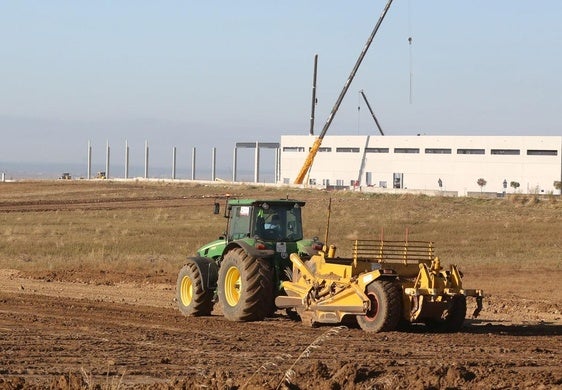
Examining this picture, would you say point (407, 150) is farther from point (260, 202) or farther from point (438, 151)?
point (260, 202)

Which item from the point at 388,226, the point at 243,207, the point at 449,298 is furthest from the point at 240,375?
the point at 388,226

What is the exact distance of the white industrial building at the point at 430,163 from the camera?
94688 mm

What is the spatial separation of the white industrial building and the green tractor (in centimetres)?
7061

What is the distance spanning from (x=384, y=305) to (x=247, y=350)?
303 centimetres

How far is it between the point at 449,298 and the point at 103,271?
15608mm

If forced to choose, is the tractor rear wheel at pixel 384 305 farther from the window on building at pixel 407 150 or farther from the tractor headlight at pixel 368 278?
the window on building at pixel 407 150

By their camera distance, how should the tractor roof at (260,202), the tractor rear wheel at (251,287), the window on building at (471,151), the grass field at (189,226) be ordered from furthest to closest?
the window on building at (471,151)
the grass field at (189,226)
the tractor roof at (260,202)
the tractor rear wheel at (251,287)

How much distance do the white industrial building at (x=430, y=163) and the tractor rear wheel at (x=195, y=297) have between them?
70.2 m

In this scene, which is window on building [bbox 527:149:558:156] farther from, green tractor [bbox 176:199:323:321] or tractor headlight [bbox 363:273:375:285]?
tractor headlight [bbox 363:273:375:285]

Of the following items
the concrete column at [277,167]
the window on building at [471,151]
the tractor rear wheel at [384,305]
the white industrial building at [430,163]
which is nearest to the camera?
the tractor rear wheel at [384,305]

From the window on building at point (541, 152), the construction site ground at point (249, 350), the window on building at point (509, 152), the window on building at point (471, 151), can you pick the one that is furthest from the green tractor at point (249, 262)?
the window on building at point (471, 151)

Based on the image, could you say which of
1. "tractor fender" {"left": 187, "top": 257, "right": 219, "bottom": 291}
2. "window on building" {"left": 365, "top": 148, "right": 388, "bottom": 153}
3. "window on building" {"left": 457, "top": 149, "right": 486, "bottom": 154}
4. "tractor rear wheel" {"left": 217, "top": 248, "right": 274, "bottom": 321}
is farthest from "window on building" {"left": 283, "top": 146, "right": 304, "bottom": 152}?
"tractor rear wheel" {"left": 217, "top": 248, "right": 274, "bottom": 321}

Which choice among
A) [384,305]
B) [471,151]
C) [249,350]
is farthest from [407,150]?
[249,350]

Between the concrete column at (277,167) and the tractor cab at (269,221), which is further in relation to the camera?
the concrete column at (277,167)
